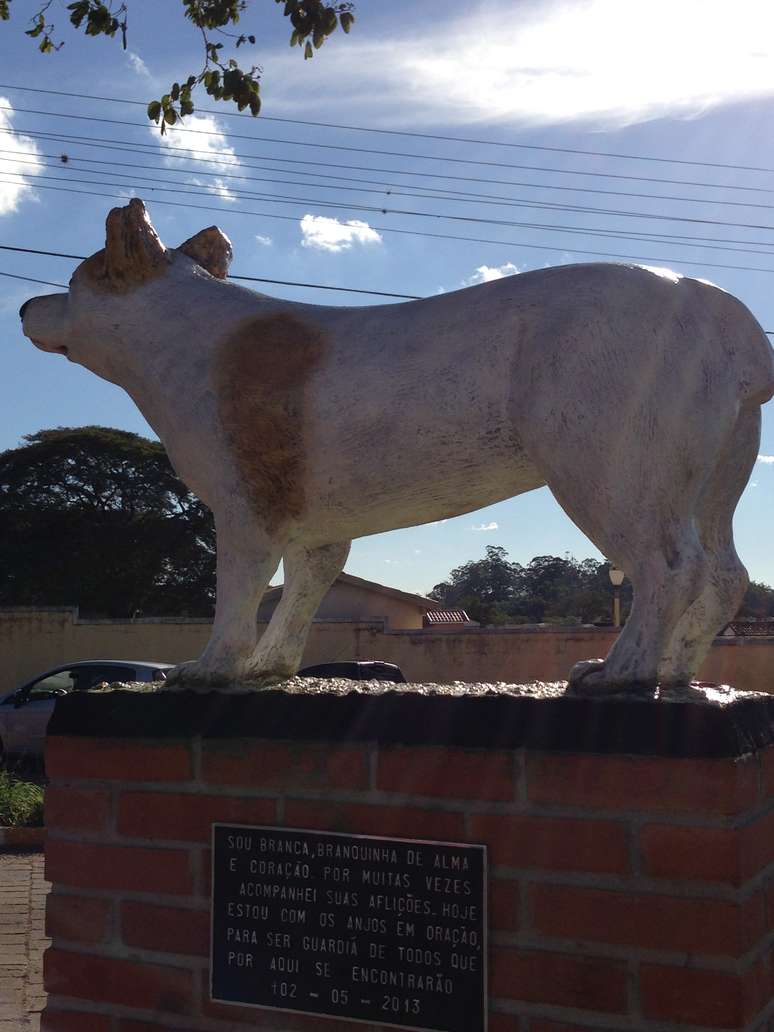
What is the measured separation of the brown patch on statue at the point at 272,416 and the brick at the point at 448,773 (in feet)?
2.63

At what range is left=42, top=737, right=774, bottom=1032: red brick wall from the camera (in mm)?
2133

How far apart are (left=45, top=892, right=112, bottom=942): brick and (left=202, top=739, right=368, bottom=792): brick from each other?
0.49 meters

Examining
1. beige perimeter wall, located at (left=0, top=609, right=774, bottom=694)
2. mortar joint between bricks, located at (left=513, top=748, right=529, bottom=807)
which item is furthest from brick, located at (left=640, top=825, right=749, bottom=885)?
beige perimeter wall, located at (left=0, top=609, right=774, bottom=694)

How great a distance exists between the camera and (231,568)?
2.89m

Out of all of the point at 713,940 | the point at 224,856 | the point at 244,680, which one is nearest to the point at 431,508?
the point at 244,680

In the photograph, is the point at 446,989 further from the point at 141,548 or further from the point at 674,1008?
the point at 141,548

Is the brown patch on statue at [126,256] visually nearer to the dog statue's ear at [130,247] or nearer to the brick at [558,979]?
the dog statue's ear at [130,247]

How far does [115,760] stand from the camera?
2.82 meters

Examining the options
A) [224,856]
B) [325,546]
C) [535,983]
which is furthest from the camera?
[325,546]

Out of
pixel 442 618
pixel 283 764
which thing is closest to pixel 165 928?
pixel 283 764

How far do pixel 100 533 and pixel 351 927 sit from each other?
25261mm

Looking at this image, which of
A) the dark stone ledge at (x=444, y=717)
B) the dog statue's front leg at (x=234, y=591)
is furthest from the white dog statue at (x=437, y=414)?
the dark stone ledge at (x=444, y=717)

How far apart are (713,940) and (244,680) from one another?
56.6 inches

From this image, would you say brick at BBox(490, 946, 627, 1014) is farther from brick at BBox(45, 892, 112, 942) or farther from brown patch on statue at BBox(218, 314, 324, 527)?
brown patch on statue at BBox(218, 314, 324, 527)
